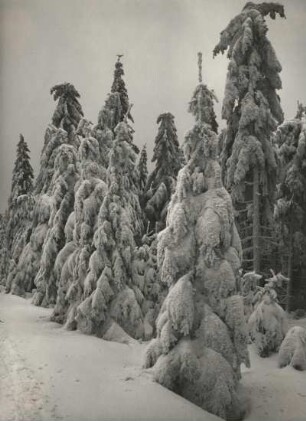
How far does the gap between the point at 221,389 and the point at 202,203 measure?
4399 millimetres

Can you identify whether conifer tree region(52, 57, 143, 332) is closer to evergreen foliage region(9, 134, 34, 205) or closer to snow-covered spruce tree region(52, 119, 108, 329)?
snow-covered spruce tree region(52, 119, 108, 329)

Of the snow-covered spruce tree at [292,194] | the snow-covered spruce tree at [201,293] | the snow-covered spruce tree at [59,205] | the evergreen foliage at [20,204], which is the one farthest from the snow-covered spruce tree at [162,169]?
the snow-covered spruce tree at [201,293]

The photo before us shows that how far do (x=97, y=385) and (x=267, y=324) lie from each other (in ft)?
22.3

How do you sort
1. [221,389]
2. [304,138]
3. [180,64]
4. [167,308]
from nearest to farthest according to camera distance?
[221,389]
[167,308]
[180,64]
[304,138]

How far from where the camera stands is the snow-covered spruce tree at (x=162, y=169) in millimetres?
25733

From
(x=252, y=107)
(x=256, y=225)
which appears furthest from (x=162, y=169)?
(x=256, y=225)

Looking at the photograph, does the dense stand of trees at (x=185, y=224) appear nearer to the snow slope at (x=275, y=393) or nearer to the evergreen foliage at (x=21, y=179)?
the evergreen foliage at (x=21, y=179)

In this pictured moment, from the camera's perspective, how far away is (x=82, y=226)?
1656 cm

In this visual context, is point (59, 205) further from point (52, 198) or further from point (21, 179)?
point (21, 179)

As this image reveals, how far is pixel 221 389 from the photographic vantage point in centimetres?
987

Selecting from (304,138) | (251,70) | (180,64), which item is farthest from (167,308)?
(304,138)

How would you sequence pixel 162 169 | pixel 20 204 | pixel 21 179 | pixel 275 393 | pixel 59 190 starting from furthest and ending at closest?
pixel 20 204, pixel 21 179, pixel 162 169, pixel 59 190, pixel 275 393

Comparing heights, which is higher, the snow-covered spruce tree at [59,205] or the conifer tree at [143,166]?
the conifer tree at [143,166]

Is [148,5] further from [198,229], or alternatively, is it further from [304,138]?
[304,138]
